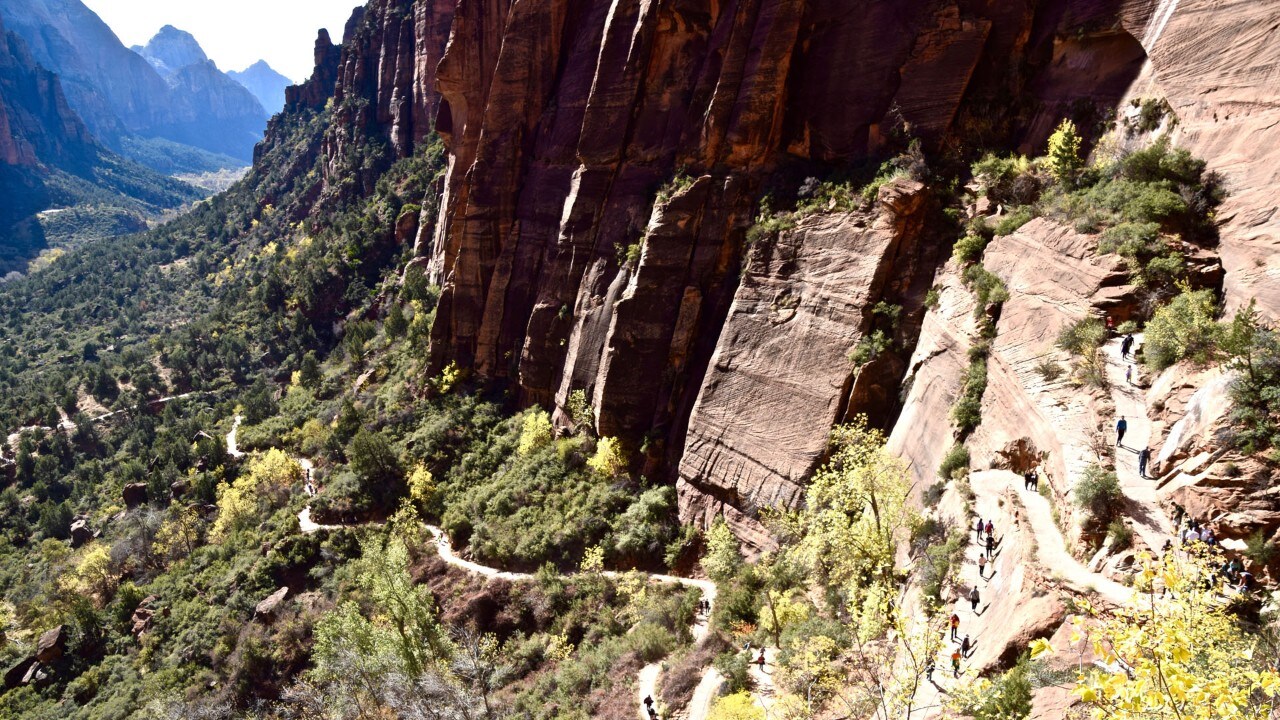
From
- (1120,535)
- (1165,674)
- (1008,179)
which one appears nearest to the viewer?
(1165,674)

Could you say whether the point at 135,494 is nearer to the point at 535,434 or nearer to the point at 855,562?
the point at 535,434

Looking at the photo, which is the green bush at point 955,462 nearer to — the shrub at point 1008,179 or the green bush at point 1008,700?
the green bush at point 1008,700

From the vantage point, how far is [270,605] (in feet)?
139

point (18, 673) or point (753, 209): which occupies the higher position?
point (753, 209)

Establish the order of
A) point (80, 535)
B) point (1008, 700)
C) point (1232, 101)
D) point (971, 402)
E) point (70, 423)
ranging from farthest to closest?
point (70, 423), point (80, 535), point (971, 402), point (1232, 101), point (1008, 700)

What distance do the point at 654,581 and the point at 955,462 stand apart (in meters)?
17.5

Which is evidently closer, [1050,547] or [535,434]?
[1050,547]

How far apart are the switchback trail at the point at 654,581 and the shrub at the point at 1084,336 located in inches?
622

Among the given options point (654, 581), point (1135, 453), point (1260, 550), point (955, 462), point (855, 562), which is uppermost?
point (1135, 453)

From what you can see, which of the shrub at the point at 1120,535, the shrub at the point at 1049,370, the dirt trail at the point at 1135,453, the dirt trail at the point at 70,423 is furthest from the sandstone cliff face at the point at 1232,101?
the dirt trail at the point at 70,423

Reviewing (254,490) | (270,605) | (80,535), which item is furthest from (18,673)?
(270,605)

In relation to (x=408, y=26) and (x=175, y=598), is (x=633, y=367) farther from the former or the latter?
(x=408, y=26)

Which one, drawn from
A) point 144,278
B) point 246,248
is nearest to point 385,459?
point 246,248

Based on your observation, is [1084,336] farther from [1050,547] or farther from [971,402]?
[1050,547]
